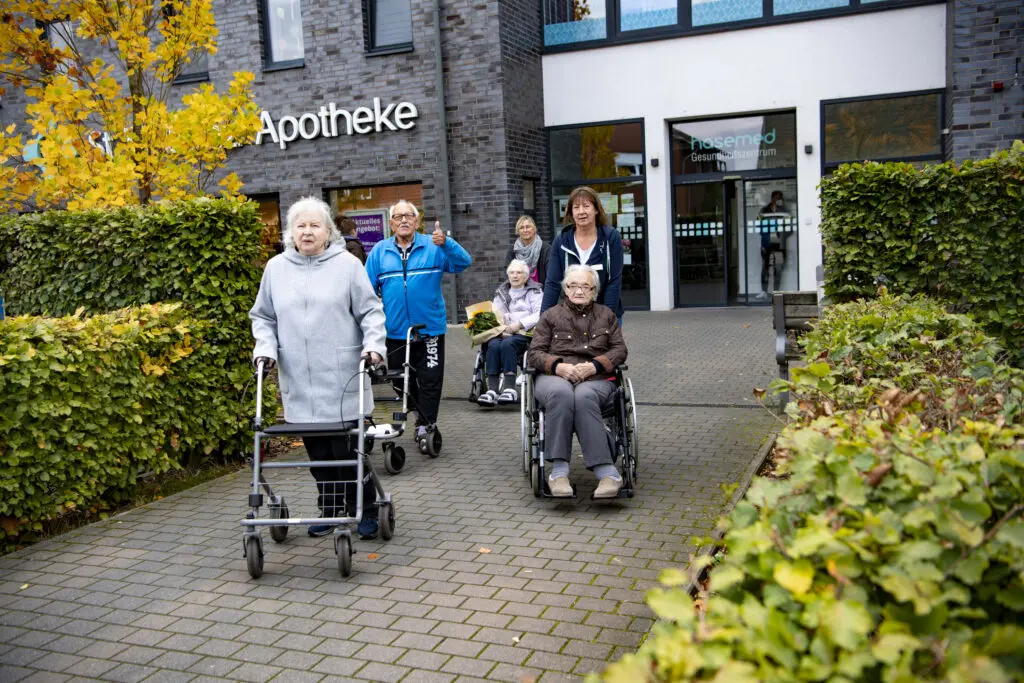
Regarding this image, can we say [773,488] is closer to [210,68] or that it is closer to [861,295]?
[861,295]

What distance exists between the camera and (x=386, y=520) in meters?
5.48

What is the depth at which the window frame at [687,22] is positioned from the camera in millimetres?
15438

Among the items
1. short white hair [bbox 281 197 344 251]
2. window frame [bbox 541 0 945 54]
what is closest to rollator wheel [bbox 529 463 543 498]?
short white hair [bbox 281 197 344 251]

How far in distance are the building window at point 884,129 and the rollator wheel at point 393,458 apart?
1148 centimetres

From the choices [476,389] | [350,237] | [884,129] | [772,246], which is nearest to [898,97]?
[884,129]

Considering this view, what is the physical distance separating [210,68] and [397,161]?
14.1 ft

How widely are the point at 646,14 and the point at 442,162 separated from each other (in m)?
4.56

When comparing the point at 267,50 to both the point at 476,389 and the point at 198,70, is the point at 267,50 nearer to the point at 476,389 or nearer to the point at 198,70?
the point at 198,70

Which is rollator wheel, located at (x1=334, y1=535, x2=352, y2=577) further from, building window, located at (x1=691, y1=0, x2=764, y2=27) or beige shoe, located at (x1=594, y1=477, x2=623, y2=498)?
building window, located at (x1=691, y1=0, x2=764, y2=27)

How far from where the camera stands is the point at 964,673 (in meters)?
1.63

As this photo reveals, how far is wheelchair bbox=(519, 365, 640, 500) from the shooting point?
604 centimetres

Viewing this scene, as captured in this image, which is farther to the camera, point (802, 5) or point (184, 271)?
point (802, 5)

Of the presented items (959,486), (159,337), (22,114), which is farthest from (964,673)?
(22,114)

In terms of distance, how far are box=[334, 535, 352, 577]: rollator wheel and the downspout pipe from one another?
1195 cm
